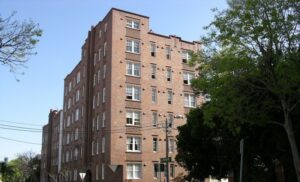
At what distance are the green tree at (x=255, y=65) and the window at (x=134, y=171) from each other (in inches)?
1060

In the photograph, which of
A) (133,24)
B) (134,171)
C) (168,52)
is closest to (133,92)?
(168,52)

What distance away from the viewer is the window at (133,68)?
179 ft

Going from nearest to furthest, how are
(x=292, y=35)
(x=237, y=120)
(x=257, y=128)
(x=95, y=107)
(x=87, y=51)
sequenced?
(x=292, y=35), (x=237, y=120), (x=257, y=128), (x=95, y=107), (x=87, y=51)

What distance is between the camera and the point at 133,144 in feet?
172

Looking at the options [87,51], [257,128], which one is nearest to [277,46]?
[257,128]

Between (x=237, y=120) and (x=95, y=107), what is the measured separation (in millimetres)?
35147

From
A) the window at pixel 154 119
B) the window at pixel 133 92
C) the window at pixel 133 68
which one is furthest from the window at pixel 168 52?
the window at pixel 154 119

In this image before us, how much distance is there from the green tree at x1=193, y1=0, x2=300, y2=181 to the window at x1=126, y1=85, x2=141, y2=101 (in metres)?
28.4

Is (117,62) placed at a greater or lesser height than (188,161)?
greater

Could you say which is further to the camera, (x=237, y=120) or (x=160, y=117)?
(x=160, y=117)

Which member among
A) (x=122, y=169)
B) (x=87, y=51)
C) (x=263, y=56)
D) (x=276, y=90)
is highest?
(x=87, y=51)

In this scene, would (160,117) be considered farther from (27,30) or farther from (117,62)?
(27,30)

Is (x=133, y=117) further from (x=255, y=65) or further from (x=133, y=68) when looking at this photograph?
(x=255, y=65)

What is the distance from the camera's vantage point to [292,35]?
899 inches
